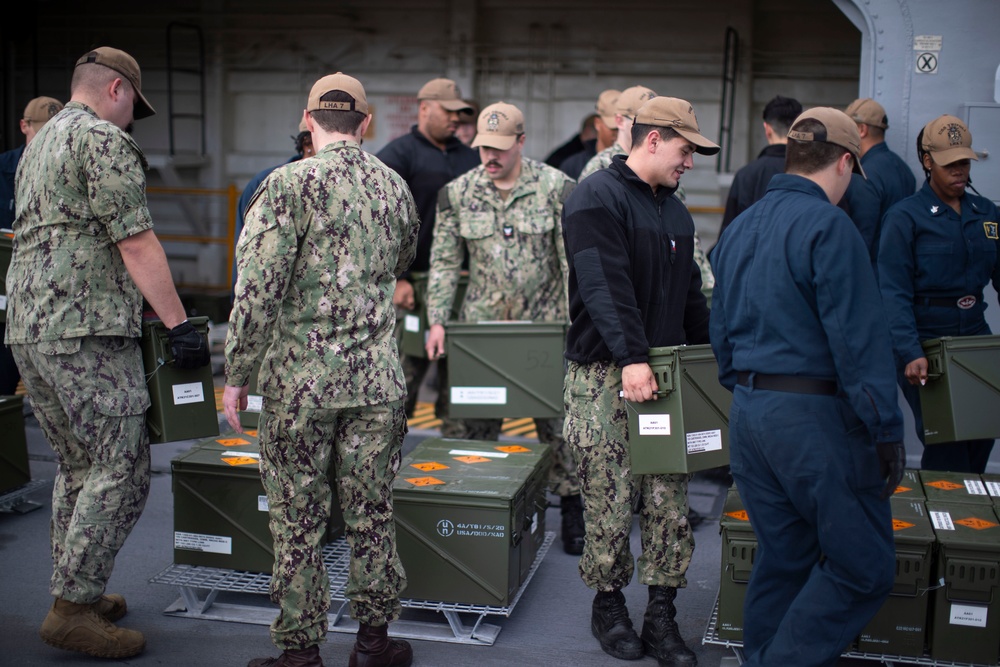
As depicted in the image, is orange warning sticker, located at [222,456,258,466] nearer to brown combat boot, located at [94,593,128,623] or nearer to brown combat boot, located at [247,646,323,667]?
brown combat boot, located at [94,593,128,623]

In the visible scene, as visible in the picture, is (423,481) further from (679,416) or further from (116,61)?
(116,61)

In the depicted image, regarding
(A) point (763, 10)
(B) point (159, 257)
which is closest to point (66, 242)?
(B) point (159, 257)

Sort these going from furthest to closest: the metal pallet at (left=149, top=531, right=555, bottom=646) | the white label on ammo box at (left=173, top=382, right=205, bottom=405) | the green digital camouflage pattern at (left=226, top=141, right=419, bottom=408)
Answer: the metal pallet at (left=149, top=531, right=555, bottom=646) < the white label on ammo box at (left=173, top=382, right=205, bottom=405) < the green digital camouflage pattern at (left=226, top=141, right=419, bottom=408)

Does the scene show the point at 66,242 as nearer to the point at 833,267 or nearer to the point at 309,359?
the point at 309,359

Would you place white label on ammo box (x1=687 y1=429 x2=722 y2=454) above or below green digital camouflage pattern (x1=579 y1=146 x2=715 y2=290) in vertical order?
below

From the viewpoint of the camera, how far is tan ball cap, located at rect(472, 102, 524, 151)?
481cm

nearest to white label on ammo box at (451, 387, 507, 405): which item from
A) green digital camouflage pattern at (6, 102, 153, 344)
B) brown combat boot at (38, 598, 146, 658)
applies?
green digital camouflage pattern at (6, 102, 153, 344)

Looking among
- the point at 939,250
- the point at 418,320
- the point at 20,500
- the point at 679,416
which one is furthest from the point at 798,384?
the point at 20,500

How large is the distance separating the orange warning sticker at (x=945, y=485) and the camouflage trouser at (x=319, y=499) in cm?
219

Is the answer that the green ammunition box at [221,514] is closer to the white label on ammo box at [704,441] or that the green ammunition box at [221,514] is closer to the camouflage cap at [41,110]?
the white label on ammo box at [704,441]

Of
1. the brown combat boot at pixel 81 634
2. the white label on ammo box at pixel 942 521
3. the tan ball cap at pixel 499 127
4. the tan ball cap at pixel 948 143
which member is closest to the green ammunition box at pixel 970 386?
the white label on ammo box at pixel 942 521

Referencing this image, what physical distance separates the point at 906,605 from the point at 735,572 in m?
0.57

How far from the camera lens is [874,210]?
5.19 meters

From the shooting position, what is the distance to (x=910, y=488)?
406 cm
